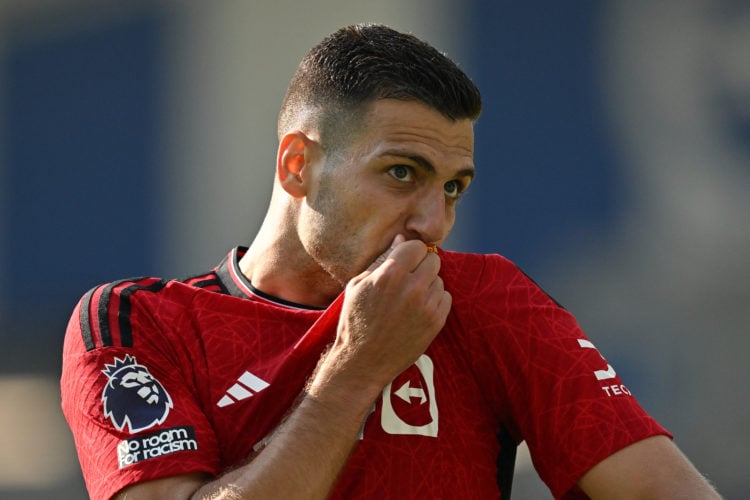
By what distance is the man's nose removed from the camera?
2379mm

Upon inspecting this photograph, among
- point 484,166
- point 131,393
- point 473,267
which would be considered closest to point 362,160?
point 473,267

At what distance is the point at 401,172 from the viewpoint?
2.47m

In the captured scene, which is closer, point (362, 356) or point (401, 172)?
point (362, 356)

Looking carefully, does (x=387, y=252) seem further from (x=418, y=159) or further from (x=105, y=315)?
(x=105, y=315)

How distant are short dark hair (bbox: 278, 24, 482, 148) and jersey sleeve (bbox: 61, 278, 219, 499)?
0.60 meters

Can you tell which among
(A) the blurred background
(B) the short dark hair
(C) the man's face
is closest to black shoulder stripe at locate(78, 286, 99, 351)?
(C) the man's face

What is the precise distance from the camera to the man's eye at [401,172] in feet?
8.07

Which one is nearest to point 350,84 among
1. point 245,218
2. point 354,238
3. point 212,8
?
point 354,238

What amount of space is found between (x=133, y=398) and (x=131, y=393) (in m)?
0.01

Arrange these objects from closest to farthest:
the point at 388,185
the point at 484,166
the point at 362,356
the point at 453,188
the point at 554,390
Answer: the point at 362,356, the point at 554,390, the point at 388,185, the point at 453,188, the point at 484,166

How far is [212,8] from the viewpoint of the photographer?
6082mm

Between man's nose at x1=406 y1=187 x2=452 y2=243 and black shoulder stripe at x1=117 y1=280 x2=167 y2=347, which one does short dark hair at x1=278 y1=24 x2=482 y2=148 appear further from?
black shoulder stripe at x1=117 y1=280 x2=167 y2=347

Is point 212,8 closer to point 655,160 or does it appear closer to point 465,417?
point 655,160

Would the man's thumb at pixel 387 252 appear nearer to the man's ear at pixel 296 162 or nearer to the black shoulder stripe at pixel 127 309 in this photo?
the man's ear at pixel 296 162
